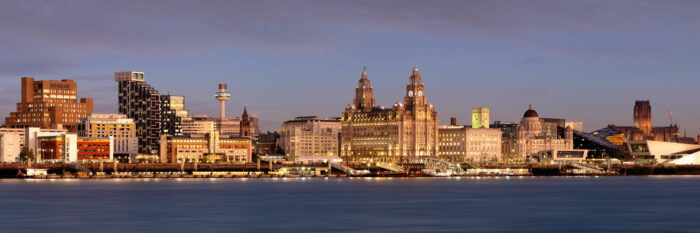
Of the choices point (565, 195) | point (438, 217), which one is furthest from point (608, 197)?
point (438, 217)

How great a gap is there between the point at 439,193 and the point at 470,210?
40.9 metres

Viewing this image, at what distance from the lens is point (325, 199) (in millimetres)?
139375

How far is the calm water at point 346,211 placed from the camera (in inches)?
3755

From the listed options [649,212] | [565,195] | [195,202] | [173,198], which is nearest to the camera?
[649,212]

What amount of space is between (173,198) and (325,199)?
2045cm

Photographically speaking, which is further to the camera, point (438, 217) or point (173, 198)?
point (173, 198)

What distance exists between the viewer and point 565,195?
509ft

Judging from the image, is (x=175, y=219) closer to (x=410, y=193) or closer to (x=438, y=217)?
(x=438, y=217)

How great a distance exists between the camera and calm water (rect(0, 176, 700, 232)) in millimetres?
95375

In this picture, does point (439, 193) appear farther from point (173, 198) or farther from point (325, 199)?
point (173, 198)

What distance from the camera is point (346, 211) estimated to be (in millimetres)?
115125

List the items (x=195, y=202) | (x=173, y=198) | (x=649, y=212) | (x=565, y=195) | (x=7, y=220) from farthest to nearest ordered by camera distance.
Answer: (x=565, y=195), (x=173, y=198), (x=195, y=202), (x=649, y=212), (x=7, y=220)

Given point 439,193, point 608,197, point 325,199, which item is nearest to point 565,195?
point 608,197

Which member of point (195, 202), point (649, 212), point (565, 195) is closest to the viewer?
point (649, 212)
